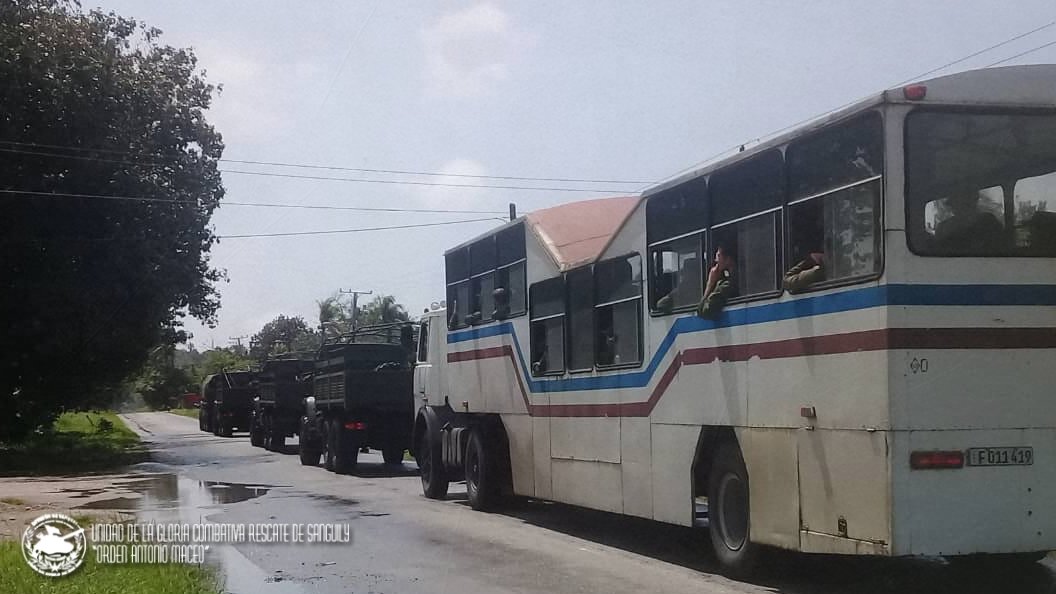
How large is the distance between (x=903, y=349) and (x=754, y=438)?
6.07 feet

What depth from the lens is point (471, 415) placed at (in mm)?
16203

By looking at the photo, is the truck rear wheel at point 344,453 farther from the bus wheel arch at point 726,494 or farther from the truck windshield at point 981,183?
the truck windshield at point 981,183

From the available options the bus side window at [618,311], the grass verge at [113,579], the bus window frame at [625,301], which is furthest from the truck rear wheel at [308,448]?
the grass verge at [113,579]

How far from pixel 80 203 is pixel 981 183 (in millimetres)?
24926

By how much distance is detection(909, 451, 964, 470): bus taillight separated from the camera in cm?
754

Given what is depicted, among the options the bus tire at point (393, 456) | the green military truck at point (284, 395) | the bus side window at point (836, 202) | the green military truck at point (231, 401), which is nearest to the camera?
the bus side window at point (836, 202)

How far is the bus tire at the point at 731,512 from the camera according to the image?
935 centimetres

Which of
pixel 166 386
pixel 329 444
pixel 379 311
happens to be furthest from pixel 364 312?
pixel 329 444

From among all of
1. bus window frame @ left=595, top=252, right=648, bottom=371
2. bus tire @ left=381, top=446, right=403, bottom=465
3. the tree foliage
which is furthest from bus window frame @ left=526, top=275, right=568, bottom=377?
the tree foliage

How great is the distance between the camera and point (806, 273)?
28.0 ft

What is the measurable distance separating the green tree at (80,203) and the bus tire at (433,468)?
47.9ft

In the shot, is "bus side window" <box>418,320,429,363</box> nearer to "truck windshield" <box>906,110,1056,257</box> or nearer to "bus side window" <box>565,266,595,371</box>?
"bus side window" <box>565,266,595,371</box>

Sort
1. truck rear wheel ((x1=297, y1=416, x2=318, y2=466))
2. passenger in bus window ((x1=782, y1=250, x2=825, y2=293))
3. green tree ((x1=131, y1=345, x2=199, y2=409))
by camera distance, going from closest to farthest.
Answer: passenger in bus window ((x1=782, y1=250, x2=825, y2=293)), truck rear wheel ((x1=297, y1=416, x2=318, y2=466)), green tree ((x1=131, y1=345, x2=199, y2=409))

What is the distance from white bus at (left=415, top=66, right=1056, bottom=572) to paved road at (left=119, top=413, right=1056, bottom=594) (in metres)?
0.54
